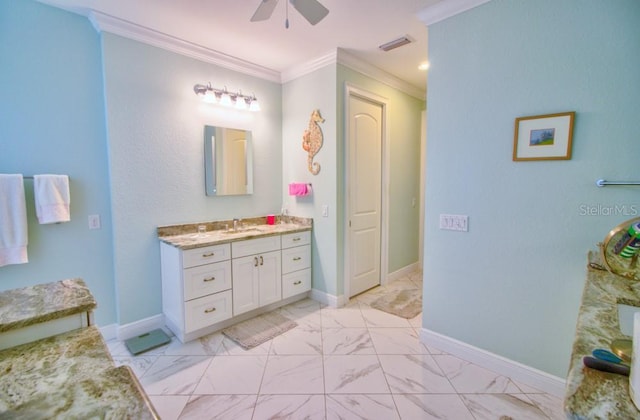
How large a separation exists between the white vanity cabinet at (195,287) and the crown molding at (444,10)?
2.43 meters

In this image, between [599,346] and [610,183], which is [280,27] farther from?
[599,346]

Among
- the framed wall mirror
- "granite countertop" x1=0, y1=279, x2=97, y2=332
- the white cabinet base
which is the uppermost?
A: the framed wall mirror

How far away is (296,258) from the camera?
3.21 m

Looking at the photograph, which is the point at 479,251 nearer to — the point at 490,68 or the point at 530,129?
the point at 530,129

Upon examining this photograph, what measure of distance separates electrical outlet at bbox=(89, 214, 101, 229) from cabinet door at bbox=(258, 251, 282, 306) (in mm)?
1353

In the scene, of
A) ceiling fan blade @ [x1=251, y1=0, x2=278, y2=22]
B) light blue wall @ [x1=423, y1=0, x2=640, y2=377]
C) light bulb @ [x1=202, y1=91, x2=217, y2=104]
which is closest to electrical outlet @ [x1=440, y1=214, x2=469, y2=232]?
light blue wall @ [x1=423, y1=0, x2=640, y2=377]

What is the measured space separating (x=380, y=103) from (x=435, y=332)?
2547 millimetres

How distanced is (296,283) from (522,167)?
2.30 meters

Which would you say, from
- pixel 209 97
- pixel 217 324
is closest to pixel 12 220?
pixel 217 324

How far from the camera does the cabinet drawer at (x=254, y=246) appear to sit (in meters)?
2.70

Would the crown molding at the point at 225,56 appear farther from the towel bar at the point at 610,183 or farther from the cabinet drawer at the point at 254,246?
the cabinet drawer at the point at 254,246

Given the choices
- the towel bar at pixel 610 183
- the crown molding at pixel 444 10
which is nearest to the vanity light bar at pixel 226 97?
the crown molding at pixel 444 10

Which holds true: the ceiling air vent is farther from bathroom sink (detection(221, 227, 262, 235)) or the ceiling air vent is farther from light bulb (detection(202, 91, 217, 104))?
bathroom sink (detection(221, 227, 262, 235))

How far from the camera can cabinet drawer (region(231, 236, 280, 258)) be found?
270 centimetres
